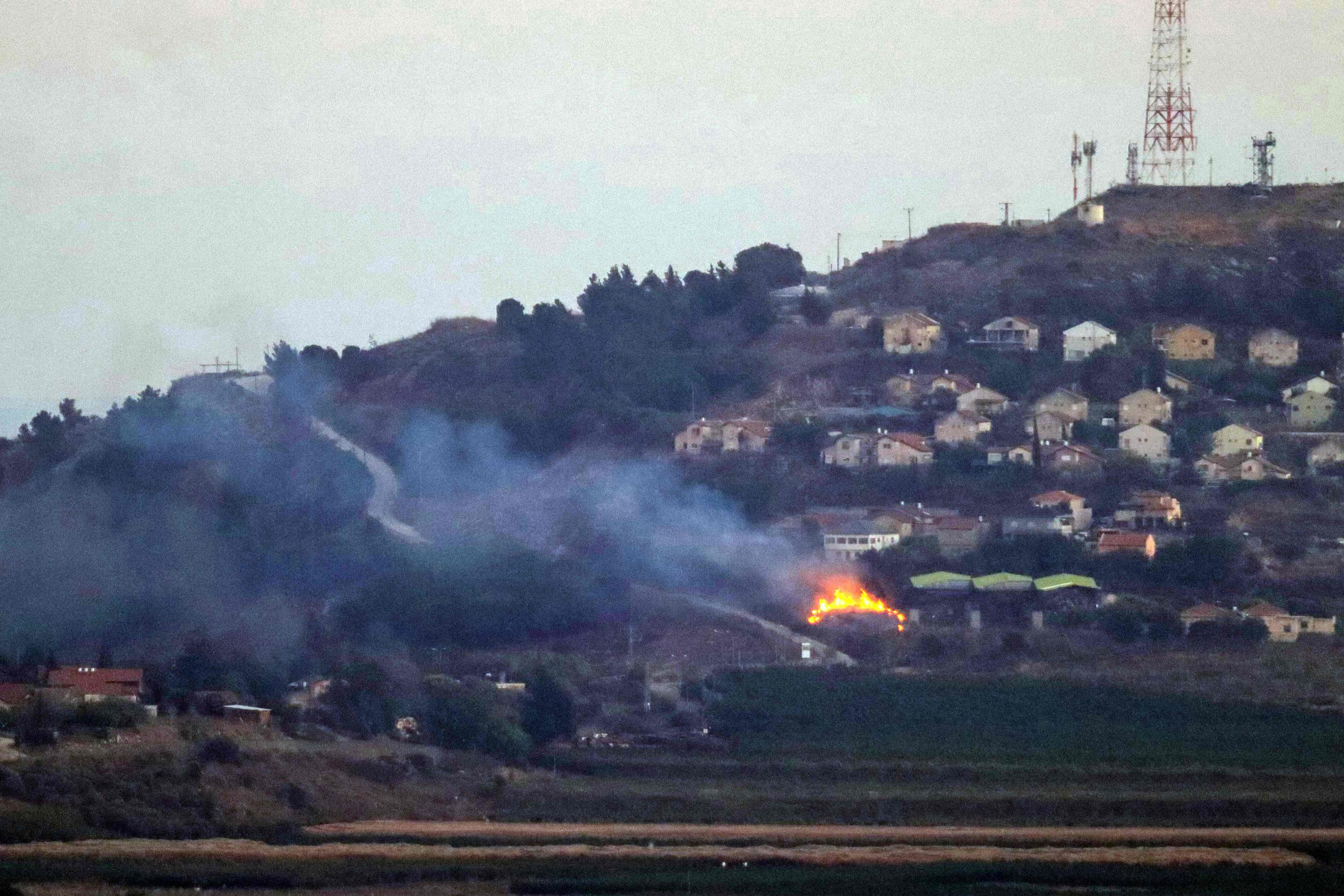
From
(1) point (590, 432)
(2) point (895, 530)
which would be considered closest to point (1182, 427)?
(2) point (895, 530)

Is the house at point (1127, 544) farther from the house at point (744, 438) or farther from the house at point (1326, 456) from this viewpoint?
the house at point (744, 438)

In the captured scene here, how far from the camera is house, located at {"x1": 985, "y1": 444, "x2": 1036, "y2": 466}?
51.3 meters

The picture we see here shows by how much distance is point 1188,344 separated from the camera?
189 feet

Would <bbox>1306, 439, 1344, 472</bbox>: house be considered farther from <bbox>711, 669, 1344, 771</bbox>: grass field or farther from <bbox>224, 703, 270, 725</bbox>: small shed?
<bbox>224, 703, 270, 725</bbox>: small shed

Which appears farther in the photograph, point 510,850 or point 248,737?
point 248,737

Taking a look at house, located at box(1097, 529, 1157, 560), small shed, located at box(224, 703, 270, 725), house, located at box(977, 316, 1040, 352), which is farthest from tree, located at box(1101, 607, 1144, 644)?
house, located at box(977, 316, 1040, 352)

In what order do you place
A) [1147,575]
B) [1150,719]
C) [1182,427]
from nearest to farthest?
1. [1150,719]
2. [1147,575]
3. [1182,427]

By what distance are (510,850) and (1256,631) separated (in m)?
14.5

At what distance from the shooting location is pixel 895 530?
1895 inches

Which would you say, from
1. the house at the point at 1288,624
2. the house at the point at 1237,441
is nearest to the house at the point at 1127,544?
the house at the point at 1288,624

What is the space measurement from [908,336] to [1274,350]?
300 inches

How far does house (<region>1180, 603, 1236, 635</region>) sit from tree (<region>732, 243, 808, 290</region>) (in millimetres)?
20869

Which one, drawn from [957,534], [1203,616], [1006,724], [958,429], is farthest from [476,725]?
[958,429]

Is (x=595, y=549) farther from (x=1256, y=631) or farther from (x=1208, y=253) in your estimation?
(x=1208, y=253)
